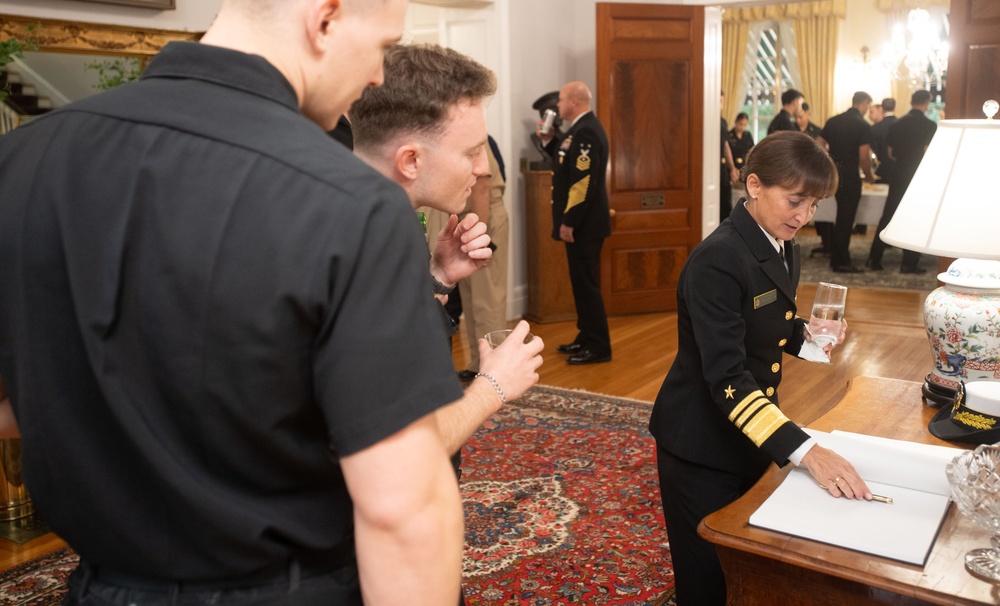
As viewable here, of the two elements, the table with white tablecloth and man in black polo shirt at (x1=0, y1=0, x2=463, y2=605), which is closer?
man in black polo shirt at (x1=0, y1=0, x2=463, y2=605)

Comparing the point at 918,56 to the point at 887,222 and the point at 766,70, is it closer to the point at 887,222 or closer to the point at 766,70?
the point at 766,70

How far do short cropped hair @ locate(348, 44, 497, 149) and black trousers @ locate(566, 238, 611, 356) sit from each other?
4213 mm

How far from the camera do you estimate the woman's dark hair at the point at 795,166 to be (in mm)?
2053

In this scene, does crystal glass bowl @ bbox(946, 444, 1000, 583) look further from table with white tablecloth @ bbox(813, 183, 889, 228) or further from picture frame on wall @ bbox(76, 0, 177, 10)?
table with white tablecloth @ bbox(813, 183, 889, 228)

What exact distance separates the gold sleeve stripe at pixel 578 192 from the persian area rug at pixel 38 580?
11.6 feet

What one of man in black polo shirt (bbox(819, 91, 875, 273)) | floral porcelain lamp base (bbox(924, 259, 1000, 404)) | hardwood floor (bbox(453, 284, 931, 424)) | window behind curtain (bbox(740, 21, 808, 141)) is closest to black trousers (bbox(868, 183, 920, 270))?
man in black polo shirt (bbox(819, 91, 875, 273))

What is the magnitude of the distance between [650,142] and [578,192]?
1.61 m

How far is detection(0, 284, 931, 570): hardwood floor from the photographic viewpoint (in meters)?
5.04

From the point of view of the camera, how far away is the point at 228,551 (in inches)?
35.3

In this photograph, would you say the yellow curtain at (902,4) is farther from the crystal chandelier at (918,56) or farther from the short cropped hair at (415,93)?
the short cropped hair at (415,93)

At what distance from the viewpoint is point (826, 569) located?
4.48ft

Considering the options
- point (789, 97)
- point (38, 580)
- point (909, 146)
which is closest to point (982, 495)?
point (38, 580)

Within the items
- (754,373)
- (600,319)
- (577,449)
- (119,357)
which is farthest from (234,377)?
(600,319)

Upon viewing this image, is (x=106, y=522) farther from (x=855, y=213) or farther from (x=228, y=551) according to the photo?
Result: (x=855, y=213)
